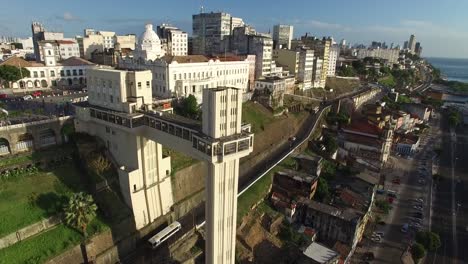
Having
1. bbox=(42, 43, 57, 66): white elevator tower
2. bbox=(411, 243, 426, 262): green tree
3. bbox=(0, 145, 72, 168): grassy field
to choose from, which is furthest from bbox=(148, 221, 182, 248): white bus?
bbox=(42, 43, 57, 66): white elevator tower

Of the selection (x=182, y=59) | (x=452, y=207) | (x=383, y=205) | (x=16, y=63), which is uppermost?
(x=182, y=59)

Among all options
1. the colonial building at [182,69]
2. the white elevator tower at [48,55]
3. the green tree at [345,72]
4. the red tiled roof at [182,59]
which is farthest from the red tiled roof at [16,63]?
the green tree at [345,72]

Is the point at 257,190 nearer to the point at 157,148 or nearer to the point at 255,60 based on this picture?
the point at 157,148

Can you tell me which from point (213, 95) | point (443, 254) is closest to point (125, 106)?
A: point (213, 95)

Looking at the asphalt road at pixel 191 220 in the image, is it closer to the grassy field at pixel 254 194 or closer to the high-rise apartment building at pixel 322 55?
the grassy field at pixel 254 194

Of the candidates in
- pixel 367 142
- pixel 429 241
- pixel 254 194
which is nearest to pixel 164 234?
pixel 254 194

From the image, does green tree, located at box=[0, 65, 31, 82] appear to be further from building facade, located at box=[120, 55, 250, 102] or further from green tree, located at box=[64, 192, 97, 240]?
green tree, located at box=[64, 192, 97, 240]

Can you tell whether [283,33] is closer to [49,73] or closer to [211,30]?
[211,30]
